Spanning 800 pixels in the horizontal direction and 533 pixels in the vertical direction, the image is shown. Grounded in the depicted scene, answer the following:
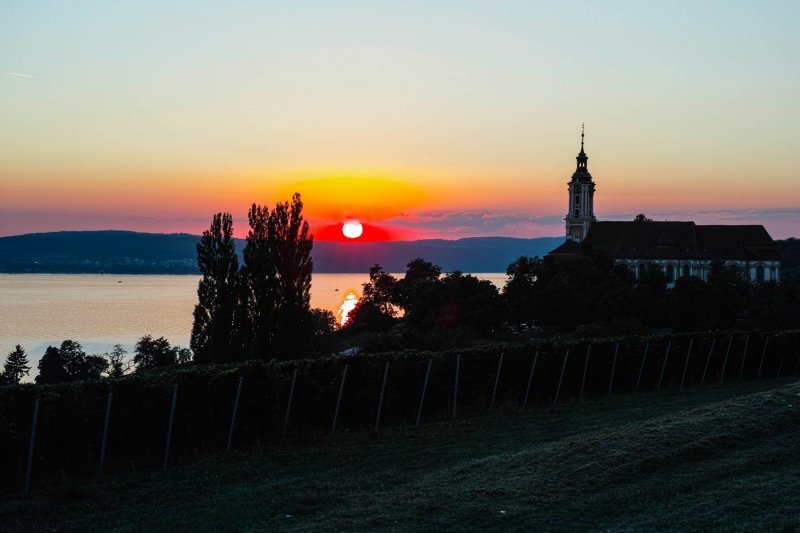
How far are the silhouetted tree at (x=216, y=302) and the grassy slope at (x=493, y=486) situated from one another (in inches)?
1080

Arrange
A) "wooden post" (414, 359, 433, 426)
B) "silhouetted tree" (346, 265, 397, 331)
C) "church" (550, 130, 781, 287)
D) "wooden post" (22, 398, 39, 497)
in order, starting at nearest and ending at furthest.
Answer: "wooden post" (22, 398, 39, 497), "wooden post" (414, 359, 433, 426), "silhouetted tree" (346, 265, 397, 331), "church" (550, 130, 781, 287)

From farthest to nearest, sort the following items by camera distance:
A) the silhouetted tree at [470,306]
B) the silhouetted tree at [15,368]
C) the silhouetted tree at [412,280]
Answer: the silhouetted tree at [412,280] → the silhouetted tree at [470,306] → the silhouetted tree at [15,368]

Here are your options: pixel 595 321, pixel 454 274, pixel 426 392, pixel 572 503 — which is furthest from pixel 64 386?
pixel 454 274

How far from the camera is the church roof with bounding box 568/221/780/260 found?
117 meters

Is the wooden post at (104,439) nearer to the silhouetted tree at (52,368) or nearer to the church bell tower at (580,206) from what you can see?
the silhouetted tree at (52,368)

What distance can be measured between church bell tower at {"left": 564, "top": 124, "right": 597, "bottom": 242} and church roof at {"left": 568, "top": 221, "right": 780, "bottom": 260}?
763 centimetres

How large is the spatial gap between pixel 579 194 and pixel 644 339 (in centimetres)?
10400

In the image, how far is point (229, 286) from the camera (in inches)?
1804

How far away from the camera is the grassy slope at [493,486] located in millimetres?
10656

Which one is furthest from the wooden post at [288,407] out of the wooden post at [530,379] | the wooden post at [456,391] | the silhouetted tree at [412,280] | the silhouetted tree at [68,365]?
the silhouetted tree at [412,280]

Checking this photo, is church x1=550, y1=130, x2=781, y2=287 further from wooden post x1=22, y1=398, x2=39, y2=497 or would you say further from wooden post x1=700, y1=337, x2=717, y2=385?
wooden post x1=22, y1=398, x2=39, y2=497

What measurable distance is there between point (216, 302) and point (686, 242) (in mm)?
88958

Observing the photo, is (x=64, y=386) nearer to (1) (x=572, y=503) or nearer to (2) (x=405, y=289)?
(1) (x=572, y=503)

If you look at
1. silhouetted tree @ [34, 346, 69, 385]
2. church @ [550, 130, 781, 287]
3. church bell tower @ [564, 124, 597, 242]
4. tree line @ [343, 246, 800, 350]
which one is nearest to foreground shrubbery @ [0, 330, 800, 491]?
tree line @ [343, 246, 800, 350]
